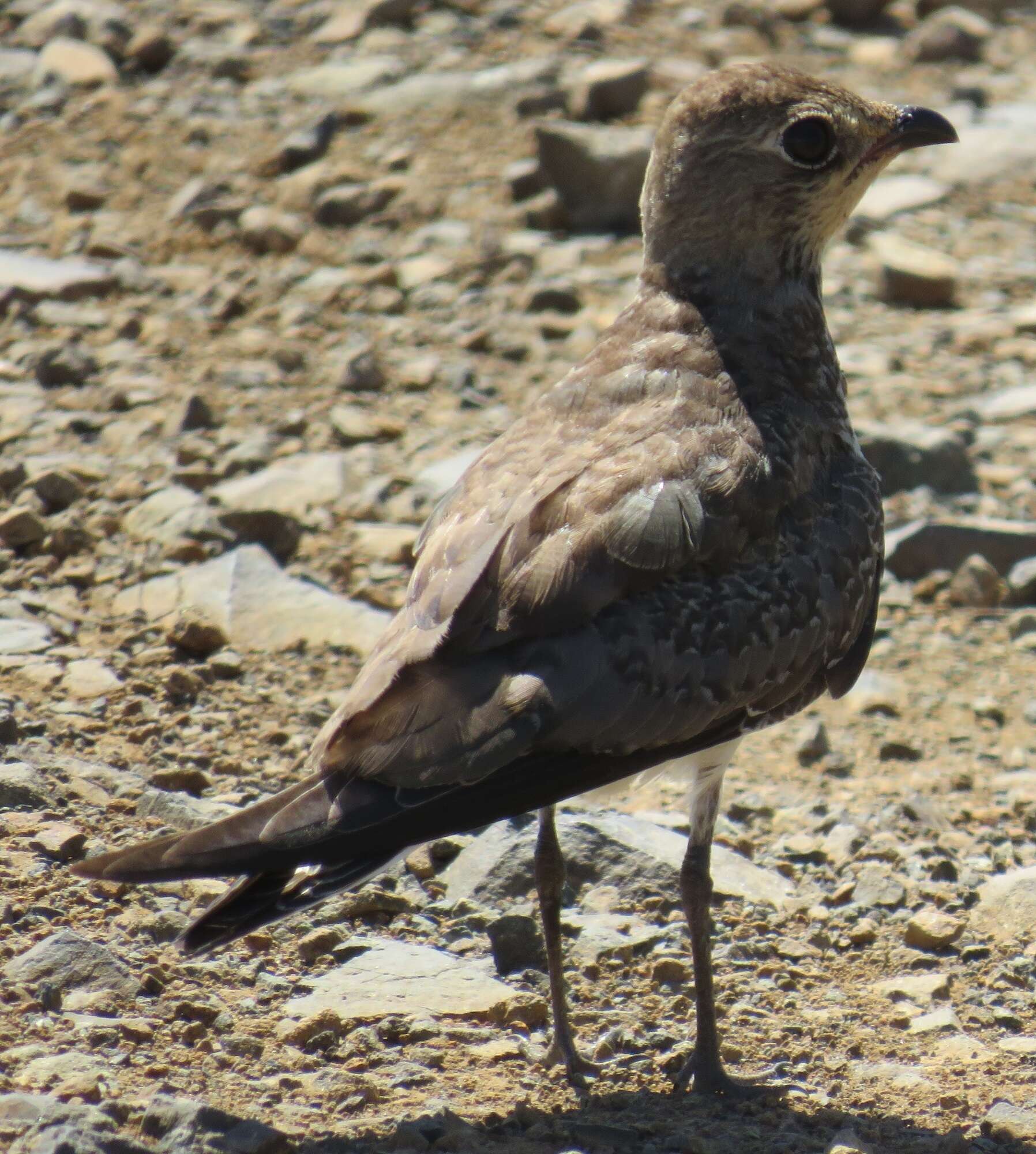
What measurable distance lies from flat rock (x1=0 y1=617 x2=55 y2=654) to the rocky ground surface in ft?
0.07

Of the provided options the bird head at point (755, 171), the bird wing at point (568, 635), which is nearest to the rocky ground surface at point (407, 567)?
the bird wing at point (568, 635)

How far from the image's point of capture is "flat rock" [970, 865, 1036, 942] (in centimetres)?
615

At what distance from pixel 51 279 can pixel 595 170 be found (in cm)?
321

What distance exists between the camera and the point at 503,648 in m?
4.95

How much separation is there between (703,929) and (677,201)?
2.41 metres

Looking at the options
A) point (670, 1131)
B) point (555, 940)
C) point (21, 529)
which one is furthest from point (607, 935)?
point (21, 529)

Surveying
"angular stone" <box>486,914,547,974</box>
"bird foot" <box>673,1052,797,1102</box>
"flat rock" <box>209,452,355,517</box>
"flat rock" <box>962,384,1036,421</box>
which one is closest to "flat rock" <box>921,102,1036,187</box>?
"flat rock" <box>962,384,1036,421</box>

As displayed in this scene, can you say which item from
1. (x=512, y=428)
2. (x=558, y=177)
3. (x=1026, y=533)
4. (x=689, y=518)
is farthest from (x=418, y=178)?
(x=689, y=518)

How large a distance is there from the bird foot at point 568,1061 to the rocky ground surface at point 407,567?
2.4 inches

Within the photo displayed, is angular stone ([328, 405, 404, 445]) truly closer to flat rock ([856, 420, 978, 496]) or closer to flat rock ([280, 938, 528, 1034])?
flat rock ([856, 420, 978, 496])

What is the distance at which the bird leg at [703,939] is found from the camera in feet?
17.5

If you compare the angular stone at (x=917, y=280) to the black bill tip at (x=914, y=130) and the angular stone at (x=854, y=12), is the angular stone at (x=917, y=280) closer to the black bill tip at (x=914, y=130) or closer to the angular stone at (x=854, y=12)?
the angular stone at (x=854, y=12)

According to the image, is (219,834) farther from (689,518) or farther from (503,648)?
(689,518)

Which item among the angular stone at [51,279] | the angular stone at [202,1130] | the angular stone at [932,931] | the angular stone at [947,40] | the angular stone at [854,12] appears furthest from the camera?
the angular stone at [854,12]
